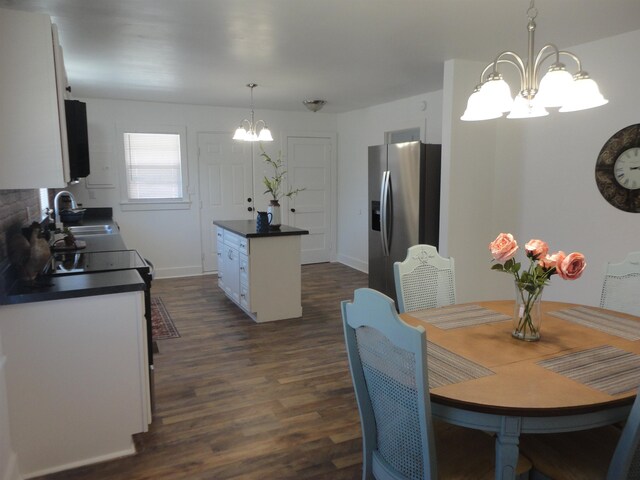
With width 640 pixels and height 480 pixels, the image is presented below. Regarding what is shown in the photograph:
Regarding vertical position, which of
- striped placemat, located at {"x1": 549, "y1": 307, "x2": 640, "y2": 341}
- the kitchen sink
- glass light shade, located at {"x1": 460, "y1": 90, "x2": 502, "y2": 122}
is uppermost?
glass light shade, located at {"x1": 460, "y1": 90, "x2": 502, "y2": 122}

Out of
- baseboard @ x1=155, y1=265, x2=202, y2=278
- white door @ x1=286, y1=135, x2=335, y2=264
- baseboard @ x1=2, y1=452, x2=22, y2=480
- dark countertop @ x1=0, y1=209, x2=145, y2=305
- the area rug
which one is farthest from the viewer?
white door @ x1=286, y1=135, x2=335, y2=264

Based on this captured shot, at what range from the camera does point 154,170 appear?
20.7 ft

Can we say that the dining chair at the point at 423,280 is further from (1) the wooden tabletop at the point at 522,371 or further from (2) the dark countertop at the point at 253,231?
(2) the dark countertop at the point at 253,231

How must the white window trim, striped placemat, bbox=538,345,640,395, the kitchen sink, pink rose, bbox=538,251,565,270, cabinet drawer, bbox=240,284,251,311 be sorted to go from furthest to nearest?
the white window trim, the kitchen sink, cabinet drawer, bbox=240,284,251,311, pink rose, bbox=538,251,565,270, striped placemat, bbox=538,345,640,395

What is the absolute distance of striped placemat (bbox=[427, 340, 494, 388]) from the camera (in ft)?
5.11

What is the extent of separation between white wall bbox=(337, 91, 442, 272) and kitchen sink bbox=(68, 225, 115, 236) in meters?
3.46

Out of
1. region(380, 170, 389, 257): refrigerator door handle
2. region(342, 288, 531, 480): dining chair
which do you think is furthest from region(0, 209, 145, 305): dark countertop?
region(380, 170, 389, 257): refrigerator door handle

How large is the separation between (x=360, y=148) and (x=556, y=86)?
17.5 ft

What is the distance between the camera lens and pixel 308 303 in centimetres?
525

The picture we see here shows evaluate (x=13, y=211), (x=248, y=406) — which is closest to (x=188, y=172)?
(x=13, y=211)

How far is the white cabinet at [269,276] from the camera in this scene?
14.8 ft

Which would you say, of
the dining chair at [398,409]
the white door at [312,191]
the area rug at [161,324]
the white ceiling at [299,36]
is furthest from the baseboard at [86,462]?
the white door at [312,191]

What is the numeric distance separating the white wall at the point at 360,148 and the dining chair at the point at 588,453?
13.4ft

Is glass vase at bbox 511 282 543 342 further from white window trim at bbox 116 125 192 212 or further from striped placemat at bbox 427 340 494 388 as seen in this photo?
white window trim at bbox 116 125 192 212
